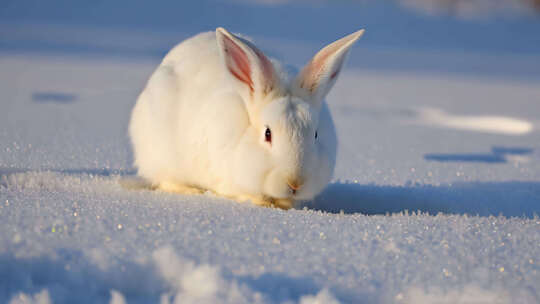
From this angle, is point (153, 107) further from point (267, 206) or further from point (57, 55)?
point (57, 55)

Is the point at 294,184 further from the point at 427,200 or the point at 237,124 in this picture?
the point at 427,200

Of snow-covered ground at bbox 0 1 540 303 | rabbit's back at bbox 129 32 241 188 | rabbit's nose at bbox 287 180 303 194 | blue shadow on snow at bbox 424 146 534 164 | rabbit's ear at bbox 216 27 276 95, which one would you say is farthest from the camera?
blue shadow on snow at bbox 424 146 534 164

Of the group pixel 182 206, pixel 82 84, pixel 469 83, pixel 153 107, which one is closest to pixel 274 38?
pixel 469 83

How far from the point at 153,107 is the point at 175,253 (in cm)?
117

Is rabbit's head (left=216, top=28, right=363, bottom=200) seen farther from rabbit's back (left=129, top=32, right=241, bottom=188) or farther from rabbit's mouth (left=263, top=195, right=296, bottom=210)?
rabbit's back (left=129, top=32, right=241, bottom=188)

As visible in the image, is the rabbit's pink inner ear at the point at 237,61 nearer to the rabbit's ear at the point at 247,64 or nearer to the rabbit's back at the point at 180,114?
the rabbit's ear at the point at 247,64

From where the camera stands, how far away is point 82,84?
16.7 ft

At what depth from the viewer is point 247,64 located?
90.7 inches

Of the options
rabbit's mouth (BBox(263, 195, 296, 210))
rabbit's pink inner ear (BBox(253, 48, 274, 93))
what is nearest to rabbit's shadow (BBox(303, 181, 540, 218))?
rabbit's mouth (BBox(263, 195, 296, 210))

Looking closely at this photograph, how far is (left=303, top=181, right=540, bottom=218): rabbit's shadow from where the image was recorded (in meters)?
2.49

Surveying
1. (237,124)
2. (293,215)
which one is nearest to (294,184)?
(293,215)

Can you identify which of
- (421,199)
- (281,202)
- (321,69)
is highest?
(321,69)

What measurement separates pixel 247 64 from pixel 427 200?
923 mm

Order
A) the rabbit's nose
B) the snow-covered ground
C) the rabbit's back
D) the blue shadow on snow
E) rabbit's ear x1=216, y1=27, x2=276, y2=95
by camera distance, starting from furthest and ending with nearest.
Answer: the blue shadow on snow, the rabbit's back, rabbit's ear x1=216, y1=27, x2=276, y2=95, the rabbit's nose, the snow-covered ground
